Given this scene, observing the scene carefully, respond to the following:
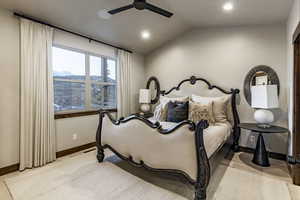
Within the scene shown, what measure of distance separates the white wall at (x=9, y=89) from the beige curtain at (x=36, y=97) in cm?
10

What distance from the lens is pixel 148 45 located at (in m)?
4.82

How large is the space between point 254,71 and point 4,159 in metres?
4.82

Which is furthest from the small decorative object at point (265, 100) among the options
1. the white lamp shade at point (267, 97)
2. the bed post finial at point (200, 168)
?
the bed post finial at point (200, 168)

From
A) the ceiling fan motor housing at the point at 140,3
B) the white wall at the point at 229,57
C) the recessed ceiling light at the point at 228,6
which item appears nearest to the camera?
the ceiling fan motor housing at the point at 140,3

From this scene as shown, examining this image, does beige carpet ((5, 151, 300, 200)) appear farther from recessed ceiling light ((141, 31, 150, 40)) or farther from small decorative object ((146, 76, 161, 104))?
recessed ceiling light ((141, 31, 150, 40))

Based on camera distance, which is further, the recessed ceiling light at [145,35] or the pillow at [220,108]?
the recessed ceiling light at [145,35]

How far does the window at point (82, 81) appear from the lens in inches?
134

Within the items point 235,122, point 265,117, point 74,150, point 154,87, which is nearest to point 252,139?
point 235,122

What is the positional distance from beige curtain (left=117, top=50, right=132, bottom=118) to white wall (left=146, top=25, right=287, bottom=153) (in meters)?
0.95

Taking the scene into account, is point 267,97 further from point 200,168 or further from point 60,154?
point 60,154

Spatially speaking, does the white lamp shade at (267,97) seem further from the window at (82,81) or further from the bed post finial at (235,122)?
the window at (82,81)

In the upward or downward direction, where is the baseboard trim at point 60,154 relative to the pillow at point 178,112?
downward

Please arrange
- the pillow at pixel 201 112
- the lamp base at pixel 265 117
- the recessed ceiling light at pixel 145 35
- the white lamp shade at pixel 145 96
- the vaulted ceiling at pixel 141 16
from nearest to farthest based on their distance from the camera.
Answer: the vaulted ceiling at pixel 141 16 < the lamp base at pixel 265 117 < the pillow at pixel 201 112 < the recessed ceiling light at pixel 145 35 < the white lamp shade at pixel 145 96

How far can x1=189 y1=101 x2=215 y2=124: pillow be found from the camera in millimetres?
3275
